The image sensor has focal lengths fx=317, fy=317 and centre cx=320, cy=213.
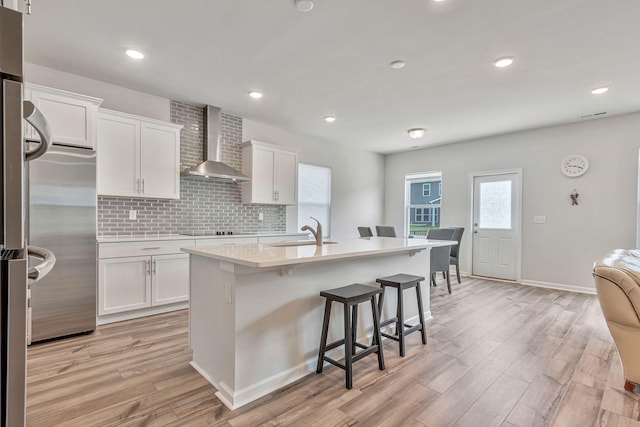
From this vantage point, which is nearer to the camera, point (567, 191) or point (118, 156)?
point (118, 156)

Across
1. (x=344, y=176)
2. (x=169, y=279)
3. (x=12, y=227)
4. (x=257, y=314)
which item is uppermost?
(x=344, y=176)

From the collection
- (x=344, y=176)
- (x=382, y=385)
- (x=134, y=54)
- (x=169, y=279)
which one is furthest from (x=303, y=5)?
(x=344, y=176)

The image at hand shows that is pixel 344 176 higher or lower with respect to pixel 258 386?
higher

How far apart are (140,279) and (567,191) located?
6133 millimetres

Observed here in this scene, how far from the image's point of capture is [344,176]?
6.55m

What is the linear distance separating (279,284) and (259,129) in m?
3.53

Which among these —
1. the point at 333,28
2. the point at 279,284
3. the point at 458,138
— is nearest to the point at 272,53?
the point at 333,28

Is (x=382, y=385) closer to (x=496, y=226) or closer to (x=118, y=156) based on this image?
(x=118, y=156)

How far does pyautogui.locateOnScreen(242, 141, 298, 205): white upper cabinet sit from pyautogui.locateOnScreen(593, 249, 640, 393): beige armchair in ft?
12.5

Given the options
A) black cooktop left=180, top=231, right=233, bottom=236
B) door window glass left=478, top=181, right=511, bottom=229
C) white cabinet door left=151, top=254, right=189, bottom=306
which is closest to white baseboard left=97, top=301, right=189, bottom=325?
white cabinet door left=151, top=254, right=189, bottom=306

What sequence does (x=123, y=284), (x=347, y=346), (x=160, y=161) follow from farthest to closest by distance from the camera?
(x=160, y=161), (x=123, y=284), (x=347, y=346)

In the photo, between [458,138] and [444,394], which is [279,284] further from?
[458,138]

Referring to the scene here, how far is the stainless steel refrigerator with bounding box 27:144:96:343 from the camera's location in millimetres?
2758

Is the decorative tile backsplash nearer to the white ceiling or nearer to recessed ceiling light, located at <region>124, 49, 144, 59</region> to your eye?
the white ceiling
